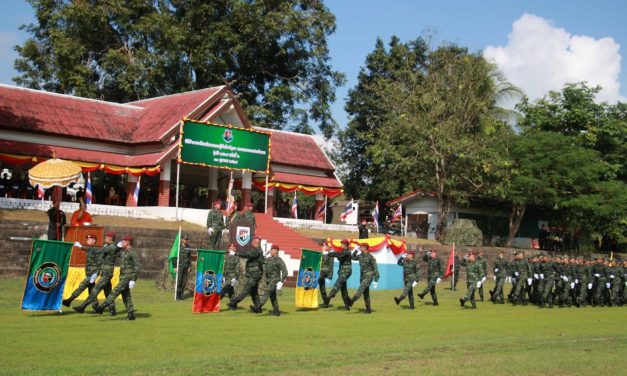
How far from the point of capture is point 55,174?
23328 millimetres

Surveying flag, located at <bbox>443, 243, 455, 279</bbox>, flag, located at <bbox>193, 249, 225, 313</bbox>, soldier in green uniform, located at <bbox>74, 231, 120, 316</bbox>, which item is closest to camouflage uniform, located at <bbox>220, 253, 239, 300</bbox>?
flag, located at <bbox>193, 249, 225, 313</bbox>

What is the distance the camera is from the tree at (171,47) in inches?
1795

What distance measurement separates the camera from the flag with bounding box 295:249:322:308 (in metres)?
18.9

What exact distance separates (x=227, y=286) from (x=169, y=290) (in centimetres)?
460

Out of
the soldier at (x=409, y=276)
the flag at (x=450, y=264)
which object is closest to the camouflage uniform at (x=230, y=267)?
the soldier at (x=409, y=276)

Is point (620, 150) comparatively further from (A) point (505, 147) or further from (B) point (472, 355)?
(B) point (472, 355)

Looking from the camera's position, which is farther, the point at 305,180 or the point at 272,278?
the point at 305,180

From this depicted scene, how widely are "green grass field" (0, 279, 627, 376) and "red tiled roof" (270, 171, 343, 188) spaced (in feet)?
68.7

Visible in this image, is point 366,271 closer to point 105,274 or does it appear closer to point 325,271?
point 325,271

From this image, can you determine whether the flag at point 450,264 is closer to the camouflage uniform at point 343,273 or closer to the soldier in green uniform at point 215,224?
the soldier in green uniform at point 215,224

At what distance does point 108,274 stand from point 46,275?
1287 mm

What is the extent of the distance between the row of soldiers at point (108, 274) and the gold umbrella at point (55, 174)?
8.40 m

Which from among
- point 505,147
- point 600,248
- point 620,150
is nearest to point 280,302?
point 505,147

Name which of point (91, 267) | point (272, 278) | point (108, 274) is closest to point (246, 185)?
point (272, 278)
